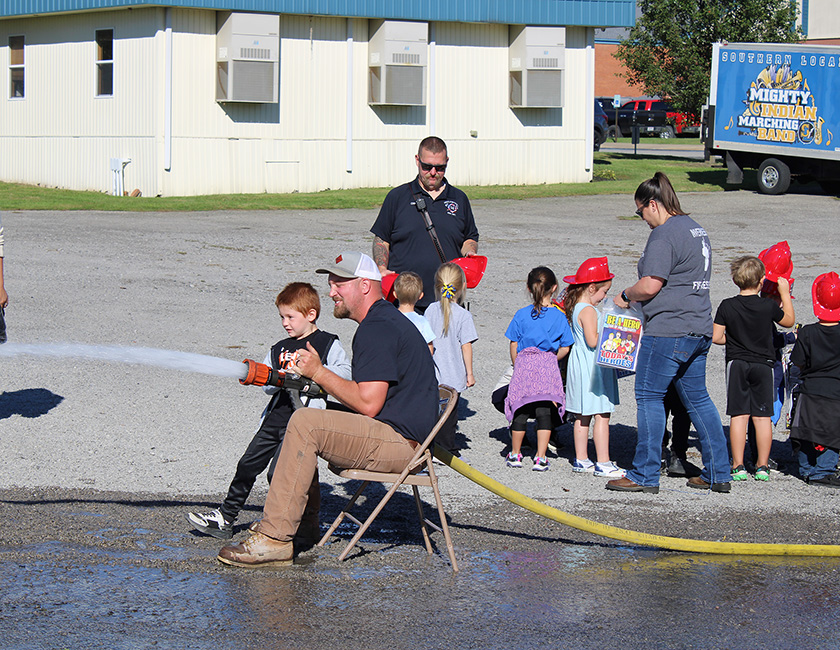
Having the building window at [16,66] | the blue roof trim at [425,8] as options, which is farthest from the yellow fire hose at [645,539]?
the building window at [16,66]

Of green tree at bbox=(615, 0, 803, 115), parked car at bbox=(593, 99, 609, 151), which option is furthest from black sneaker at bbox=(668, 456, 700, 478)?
parked car at bbox=(593, 99, 609, 151)

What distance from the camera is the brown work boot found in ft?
17.4

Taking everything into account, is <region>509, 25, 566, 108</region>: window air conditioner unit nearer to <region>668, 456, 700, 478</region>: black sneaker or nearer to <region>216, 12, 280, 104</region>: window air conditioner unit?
<region>216, 12, 280, 104</region>: window air conditioner unit

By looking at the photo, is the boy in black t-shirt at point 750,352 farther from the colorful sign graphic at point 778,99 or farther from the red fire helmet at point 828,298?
the colorful sign graphic at point 778,99

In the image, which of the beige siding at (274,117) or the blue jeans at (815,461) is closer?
the blue jeans at (815,461)

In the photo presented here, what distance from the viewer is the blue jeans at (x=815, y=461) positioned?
7.37 meters

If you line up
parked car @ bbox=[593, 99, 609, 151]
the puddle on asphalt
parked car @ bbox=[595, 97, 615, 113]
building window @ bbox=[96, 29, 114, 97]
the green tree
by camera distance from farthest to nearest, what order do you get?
parked car @ bbox=[595, 97, 615, 113]
parked car @ bbox=[593, 99, 609, 151]
the green tree
building window @ bbox=[96, 29, 114, 97]
the puddle on asphalt

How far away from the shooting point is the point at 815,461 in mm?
7441

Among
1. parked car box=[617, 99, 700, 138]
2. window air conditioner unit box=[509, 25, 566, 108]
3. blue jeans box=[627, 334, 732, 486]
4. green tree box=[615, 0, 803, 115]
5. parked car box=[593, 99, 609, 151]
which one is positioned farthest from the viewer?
parked car box=[617, 99, 700, 138]

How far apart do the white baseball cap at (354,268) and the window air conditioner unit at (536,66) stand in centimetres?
2249

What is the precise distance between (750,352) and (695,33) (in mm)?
30558

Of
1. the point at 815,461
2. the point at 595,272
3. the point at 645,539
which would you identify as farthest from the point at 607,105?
the point at 645,539

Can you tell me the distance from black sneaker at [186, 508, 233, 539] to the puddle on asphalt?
196 millimetres

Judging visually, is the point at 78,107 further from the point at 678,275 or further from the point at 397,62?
the point at 678,275
